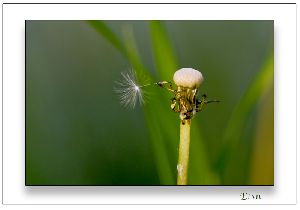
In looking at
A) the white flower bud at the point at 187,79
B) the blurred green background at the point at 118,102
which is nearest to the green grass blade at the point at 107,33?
the blurred green background at the point at 118,102

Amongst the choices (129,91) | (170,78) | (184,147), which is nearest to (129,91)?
(129,91)

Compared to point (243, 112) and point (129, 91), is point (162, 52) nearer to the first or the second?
point (129, 91)

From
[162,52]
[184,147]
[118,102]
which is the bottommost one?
[184,147]

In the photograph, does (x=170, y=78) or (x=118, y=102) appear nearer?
(x=170, y=78)

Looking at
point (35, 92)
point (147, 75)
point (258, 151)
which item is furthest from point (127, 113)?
point (258, 151)

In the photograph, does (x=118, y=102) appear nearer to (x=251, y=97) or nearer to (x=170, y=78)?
(x=170, y=78)

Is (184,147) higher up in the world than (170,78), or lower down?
lower down

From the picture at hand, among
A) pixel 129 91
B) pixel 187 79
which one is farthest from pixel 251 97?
pixel 129 91
